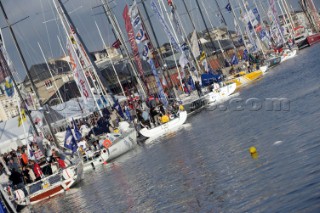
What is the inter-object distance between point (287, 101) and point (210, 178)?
17.9m

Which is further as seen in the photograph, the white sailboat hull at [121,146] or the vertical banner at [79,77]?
the vertical banner at [79,77]

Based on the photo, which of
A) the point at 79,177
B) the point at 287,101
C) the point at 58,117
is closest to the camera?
the point at 79,177

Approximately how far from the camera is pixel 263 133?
1121 inches

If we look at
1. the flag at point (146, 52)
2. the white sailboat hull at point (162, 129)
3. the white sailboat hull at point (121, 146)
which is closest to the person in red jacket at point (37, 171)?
the white sailboat hull at point (121, 146)

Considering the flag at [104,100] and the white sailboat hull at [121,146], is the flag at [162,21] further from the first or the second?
the white sailboat hull at [121,146]

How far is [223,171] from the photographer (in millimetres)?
22719

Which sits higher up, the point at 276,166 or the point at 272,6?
Result: the point at 272,6

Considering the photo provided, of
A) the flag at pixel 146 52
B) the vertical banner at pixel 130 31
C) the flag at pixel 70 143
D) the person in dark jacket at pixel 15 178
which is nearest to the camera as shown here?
the person in dark jacket at pixel 15 178

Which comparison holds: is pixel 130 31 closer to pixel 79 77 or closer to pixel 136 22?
pixel 136 22

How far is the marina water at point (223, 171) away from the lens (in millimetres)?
17656

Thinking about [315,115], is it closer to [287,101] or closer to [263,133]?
[263,133]

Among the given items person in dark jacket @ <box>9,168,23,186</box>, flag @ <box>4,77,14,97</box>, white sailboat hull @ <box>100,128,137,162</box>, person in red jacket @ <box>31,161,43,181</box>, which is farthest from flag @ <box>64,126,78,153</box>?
flag @ <box>4,77,14,97</box>

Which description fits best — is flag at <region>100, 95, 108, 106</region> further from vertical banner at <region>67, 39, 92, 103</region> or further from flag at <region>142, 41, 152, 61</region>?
flag at <region>142, 41, 152, 61</region>

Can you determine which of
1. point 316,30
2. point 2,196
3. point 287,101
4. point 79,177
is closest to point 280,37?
point 316,30
